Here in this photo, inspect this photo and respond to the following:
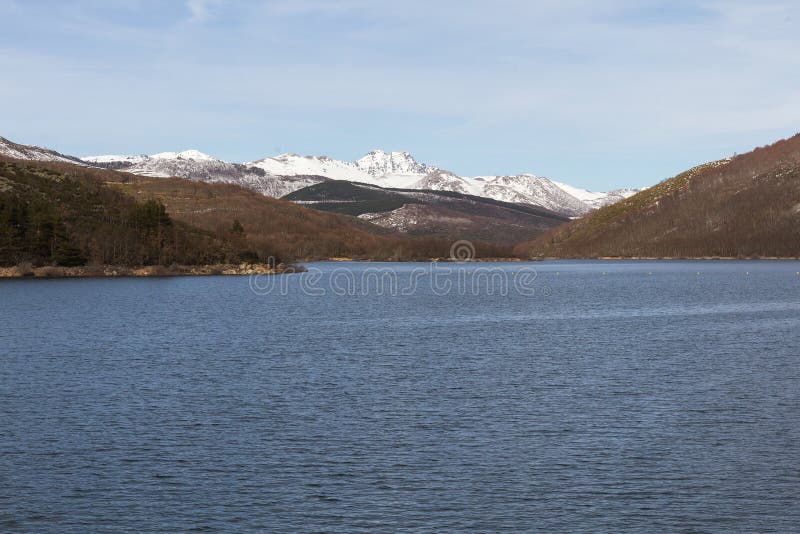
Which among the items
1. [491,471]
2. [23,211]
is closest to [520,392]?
[491,471]

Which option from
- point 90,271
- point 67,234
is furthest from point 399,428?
point 67,234

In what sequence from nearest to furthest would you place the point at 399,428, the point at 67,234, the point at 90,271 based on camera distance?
1. the point at 399,428
2. the point at 67,234
3. the point at 90,271

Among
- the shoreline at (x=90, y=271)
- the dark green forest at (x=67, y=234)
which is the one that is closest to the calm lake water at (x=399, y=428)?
the shoreline at (x=90, y=271)

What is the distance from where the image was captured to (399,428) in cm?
3838

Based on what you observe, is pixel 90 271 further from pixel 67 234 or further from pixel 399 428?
pixel 399 428

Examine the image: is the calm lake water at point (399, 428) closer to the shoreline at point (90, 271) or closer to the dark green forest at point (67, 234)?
the shoreline at point (90, 271)

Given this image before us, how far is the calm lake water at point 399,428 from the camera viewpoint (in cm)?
2770

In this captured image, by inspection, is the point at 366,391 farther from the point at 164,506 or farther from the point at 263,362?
the point at 164,506

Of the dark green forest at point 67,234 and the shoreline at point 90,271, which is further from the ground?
the dark green forest at point 67,234

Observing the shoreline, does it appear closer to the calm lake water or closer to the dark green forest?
the dark green forest

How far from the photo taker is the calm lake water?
2770 cm

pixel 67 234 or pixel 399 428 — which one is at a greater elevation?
pixel 67 234

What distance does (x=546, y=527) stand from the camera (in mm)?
26266

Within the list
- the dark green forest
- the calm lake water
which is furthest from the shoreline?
the calm lake water
